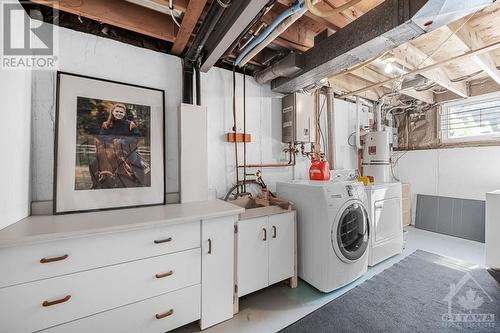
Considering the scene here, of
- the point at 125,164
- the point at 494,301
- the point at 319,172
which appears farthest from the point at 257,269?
the point at 494,301

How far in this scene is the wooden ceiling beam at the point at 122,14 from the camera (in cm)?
151

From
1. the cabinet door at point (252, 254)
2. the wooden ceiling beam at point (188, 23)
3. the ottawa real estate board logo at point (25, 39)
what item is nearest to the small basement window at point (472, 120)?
the cabinet door at point (252, 254)

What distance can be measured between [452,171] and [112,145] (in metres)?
5.10

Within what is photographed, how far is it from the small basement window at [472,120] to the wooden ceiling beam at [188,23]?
14.9ft

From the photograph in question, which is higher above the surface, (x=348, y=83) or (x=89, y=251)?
(x=348, y=83)

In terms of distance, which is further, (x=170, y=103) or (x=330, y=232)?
(x=170, y=103)

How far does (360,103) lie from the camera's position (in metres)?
3.61

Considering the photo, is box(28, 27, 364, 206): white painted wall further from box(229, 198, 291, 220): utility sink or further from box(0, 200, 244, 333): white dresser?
box(0, 200, 244, 333): white dresser

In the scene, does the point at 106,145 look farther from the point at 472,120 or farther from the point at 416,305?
the point at 472,120

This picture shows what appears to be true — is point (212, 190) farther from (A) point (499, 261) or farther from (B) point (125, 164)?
(A) point (499, 261)

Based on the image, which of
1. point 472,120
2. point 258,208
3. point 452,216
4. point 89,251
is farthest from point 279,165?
point 472,120

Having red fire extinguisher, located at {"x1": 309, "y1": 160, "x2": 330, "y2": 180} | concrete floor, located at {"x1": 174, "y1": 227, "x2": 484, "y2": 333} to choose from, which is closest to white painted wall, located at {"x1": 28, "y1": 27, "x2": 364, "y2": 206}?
red fire extinguisher, located at {"x1": 309, "y1": 160, "x2": 330, "y2": 180}

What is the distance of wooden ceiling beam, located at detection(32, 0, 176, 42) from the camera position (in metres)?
1.51

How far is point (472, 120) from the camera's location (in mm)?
3555
